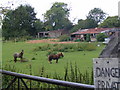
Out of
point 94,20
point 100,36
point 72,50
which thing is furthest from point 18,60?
point 94,20

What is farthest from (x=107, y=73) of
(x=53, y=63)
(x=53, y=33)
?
(x=53, y=33)

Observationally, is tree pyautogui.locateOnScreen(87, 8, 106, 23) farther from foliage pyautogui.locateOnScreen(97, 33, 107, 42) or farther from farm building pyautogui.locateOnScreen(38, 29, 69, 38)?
foliage pyautogui.locateOnScreen(97, 33, 107, 42)

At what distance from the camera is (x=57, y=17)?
1753 cm

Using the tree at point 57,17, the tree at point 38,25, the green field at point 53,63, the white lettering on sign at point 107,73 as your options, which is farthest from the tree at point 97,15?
the white lettering on sign at point 107,73

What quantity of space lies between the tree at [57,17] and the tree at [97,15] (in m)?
2.63

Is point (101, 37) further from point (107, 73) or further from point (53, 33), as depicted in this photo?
point (107, 73)

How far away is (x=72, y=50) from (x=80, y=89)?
36.8 feet

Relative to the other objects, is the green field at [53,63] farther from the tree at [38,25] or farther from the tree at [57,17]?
the tree at [38,25]

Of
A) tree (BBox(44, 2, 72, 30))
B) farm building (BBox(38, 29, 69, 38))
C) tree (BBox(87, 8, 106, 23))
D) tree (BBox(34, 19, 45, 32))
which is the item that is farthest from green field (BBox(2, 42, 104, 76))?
tree (BBox(87, 8, 106, 23))

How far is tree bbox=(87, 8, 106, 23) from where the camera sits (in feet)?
66.6

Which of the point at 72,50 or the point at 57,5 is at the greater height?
the point at 57,5

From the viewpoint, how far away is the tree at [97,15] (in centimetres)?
2029

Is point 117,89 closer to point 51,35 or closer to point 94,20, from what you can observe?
point 51,35

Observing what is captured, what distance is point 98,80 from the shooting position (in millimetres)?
902
